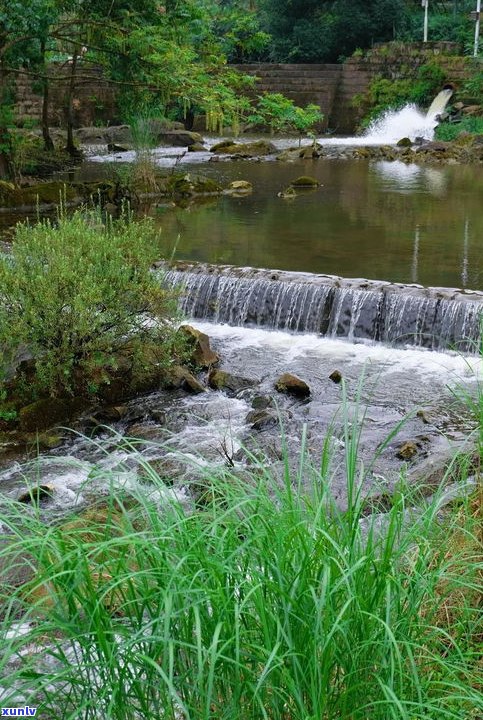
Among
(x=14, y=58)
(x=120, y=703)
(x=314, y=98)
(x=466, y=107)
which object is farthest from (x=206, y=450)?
(x=314, y=98)

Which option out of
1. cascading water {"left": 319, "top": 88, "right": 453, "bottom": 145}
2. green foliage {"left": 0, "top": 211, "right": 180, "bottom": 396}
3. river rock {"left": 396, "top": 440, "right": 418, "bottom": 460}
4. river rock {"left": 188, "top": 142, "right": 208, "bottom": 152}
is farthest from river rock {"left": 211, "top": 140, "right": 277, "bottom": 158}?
river rock {"left": 396, "top": 440, "right": 418, "bottom": 460}

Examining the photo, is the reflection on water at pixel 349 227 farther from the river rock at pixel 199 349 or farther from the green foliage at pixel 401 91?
the green foliage at pixel 401 91

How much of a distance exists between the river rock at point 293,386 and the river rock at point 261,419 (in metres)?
0.66

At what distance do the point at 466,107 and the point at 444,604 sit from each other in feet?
89.6

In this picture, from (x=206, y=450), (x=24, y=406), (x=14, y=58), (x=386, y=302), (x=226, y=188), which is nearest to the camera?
(x=206, y=450)

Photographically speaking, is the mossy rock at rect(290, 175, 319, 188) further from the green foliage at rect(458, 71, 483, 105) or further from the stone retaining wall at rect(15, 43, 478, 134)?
the stone retaining wall at rect(15, 43, 478, 134)

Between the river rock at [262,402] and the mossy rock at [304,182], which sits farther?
the mossy rock at [304,182]

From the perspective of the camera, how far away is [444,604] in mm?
3400

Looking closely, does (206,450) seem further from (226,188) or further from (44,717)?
(226,188)

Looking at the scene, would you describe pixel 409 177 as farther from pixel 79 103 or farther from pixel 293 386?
pixel 79 103

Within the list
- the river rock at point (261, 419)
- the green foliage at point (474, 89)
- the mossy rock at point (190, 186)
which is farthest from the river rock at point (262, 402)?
the green foliage at point (474, 89)

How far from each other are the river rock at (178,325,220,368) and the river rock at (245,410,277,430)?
4.81 feet

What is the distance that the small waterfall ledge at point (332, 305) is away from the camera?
31.8 feet

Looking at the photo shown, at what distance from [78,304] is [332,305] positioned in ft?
12.4
